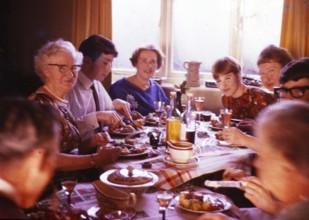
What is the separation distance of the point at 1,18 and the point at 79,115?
295cm

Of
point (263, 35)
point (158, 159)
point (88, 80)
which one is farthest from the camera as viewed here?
point (263, 35)

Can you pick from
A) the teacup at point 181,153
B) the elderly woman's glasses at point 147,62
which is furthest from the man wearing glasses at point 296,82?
the elderly woman's glasses at point 147,62

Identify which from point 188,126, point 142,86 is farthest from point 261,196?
point 142,86

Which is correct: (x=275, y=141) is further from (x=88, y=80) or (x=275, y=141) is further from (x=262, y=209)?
(x=88, y=80)

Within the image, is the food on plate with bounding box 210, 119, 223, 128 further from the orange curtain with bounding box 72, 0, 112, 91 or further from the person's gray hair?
the orange curtain with bounding box 72, 0, 112, 91

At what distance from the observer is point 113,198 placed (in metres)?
1.43

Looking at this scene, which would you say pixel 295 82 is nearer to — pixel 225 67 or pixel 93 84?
pixel 225 67

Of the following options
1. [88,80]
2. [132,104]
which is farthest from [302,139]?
[132,104]

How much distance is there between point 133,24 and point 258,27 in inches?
60.4

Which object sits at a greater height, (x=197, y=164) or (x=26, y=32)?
(x=26, y=32)

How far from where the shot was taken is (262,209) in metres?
1.49

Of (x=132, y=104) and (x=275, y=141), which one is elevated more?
(x=275, y=141)

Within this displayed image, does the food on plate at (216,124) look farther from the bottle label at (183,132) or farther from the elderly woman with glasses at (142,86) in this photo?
the elderly woman with glasses at (142,86)

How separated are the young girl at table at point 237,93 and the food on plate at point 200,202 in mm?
1849
